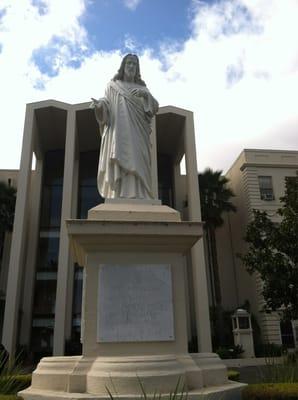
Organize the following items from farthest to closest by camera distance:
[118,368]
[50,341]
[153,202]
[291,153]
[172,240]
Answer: [291,153] → [50,341] → [153,202] → [172,240] → [118,368]

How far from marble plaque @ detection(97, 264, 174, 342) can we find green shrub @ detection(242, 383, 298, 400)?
118cm

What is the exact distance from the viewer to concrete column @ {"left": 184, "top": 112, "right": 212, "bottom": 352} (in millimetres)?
22844

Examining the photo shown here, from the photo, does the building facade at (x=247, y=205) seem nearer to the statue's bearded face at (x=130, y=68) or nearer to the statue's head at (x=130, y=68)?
the statue's head at (x=130, y=68)

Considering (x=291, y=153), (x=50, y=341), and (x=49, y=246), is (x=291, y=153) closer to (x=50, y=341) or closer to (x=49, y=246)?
(x=49, y=246)

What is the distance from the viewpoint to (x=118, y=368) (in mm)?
4797

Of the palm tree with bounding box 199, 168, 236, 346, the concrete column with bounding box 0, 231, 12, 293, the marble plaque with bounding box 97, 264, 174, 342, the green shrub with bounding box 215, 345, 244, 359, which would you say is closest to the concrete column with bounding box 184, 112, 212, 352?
the green shrub with bounding box 215, 345, 244, 359

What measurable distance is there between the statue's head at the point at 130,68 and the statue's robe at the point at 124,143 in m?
0.24

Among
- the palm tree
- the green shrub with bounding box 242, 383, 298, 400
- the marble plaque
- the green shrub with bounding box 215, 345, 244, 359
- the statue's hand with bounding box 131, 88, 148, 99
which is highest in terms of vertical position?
the palm tree

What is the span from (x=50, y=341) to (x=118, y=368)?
23.1 meters

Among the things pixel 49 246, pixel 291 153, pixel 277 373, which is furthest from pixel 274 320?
pixel 277 373

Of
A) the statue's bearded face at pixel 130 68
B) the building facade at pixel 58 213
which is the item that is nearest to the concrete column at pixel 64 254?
the building facade at pixel 58 213

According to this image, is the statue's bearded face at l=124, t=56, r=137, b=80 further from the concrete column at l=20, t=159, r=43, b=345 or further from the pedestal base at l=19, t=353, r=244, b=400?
the concrete column at l=20, t=159, r=43, b=345

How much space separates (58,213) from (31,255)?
3.75 metres

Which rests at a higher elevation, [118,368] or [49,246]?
[49,246]
